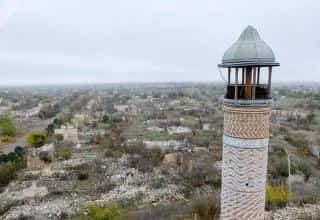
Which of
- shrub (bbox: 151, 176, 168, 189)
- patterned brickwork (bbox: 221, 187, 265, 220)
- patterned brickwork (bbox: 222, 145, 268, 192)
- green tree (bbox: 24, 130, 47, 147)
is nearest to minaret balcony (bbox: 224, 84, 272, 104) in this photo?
patterned brickwork (bbox: 222, 145, 268, 192)

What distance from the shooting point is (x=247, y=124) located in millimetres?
4254

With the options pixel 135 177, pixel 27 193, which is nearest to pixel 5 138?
pixel 27 193

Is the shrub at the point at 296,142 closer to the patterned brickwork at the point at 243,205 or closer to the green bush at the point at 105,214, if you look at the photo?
the green bush at the point at 105,214

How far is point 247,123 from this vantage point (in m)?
4.25

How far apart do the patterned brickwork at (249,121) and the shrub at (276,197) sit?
6638 millimetres

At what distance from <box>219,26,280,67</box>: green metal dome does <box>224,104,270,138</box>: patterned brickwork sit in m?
0.58

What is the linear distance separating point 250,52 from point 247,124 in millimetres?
929

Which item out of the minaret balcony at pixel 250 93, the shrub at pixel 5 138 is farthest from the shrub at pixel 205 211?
the shrub at pixel 5 138

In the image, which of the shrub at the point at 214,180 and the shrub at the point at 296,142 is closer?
the shrub at the point at 214,180

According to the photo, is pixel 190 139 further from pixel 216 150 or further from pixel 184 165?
A: pixel 184 165

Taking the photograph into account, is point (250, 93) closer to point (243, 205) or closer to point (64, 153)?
point (243, 205)

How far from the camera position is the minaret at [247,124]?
4211 mm

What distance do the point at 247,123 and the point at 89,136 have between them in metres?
20.4

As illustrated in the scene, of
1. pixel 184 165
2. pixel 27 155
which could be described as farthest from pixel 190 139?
pixel 27 155
